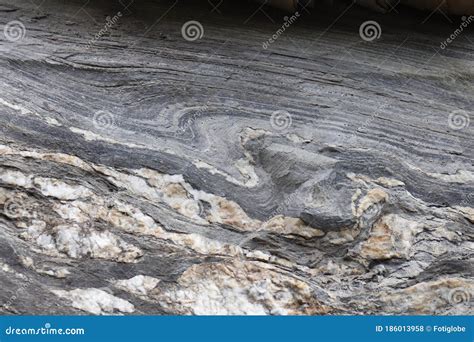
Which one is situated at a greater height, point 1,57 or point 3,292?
point 1,57

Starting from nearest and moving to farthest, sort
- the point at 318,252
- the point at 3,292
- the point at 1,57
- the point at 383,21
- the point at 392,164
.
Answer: the point at 3,292 < the point at 318,252 < the point at 392,164 < the point at 1,57 < the point at 383,21

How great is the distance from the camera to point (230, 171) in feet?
13.3

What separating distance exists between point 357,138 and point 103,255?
1.84 meters

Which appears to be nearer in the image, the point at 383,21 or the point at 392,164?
the point at 392,164

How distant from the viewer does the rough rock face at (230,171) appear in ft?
12.1

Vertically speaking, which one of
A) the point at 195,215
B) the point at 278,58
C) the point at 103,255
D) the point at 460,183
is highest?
the point at 278,58

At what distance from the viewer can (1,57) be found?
14.5 ft

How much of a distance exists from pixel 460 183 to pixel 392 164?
466mm

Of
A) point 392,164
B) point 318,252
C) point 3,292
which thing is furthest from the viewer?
point 392,164

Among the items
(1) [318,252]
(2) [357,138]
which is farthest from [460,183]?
(1) [318,252]

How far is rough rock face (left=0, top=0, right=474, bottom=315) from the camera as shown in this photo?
3.68 meters

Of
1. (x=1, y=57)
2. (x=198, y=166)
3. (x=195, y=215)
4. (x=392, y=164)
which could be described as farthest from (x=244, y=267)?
(x=1, y=57)

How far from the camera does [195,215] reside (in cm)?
389

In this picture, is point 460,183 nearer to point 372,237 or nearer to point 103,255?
point 372,237
